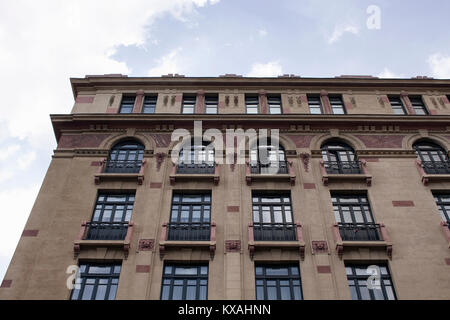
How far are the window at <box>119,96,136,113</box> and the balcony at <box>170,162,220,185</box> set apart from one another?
603 centimetres

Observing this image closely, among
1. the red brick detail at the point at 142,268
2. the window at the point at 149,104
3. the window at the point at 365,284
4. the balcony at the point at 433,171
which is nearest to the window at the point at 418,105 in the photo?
the balcony at the point at 433,171

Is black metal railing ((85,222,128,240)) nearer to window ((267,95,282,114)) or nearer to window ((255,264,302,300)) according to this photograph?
window ((255,264,302,300))

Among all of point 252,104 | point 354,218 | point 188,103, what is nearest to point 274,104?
point 252,104

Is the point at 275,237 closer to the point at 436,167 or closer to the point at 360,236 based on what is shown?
the point at 360,236

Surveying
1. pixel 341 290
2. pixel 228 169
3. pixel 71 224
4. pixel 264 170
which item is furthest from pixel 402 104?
pixel 71 224

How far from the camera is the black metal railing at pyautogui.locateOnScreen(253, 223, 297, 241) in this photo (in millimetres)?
18312

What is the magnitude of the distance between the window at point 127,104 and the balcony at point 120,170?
4586 millimetres

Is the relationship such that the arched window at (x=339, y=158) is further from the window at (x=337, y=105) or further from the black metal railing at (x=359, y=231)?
the black metal railing at (x=359, y=231)

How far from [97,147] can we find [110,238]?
6.37m

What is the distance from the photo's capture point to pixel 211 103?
2602 cm

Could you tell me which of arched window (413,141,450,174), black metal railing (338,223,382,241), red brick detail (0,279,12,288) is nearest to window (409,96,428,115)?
arched window (413,141,450,174)

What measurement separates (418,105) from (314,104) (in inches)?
258
